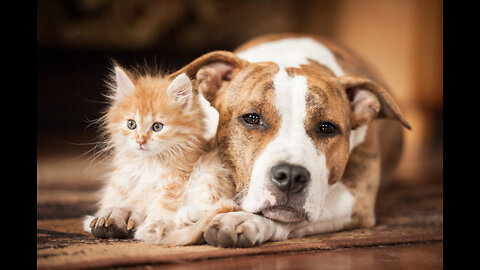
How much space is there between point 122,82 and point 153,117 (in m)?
0.21

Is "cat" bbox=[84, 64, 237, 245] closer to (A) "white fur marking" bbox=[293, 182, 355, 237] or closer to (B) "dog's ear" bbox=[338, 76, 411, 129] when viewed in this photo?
(A) "white fur marking" bbox=[293, 182, 355, 237]

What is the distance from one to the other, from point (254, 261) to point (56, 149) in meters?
4.06

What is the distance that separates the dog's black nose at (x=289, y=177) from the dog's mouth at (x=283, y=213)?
8 cm

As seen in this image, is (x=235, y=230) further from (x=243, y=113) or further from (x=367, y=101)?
(x=367, y=101)

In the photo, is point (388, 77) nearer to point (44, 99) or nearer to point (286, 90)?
point (44, 99)

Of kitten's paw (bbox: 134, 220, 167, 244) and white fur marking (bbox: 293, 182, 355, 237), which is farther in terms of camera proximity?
white fur marking (bbox: 293, 182, 355, 237)

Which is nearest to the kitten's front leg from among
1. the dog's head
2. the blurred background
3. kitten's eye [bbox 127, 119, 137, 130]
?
kitten's eye [bbox 127, 119, 137, 130]

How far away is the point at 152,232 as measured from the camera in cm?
172

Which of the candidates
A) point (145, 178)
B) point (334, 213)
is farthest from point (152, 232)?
point (334, 213)

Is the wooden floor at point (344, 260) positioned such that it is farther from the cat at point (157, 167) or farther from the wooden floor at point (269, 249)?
the cat at point (157, 167)

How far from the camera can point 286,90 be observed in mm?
1965

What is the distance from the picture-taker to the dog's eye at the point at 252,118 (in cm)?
196

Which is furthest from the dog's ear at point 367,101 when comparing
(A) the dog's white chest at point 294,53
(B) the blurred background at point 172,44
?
(B) the blurred background at point 172,44

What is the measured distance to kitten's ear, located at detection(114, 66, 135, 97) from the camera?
1.89 metres
